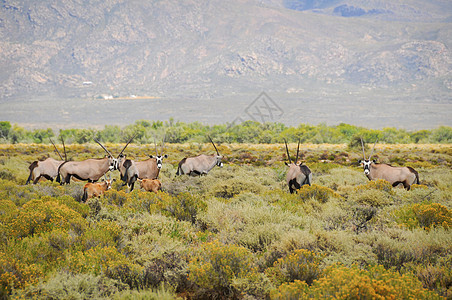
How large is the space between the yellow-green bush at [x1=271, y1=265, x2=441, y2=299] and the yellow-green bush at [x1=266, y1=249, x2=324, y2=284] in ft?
1.63

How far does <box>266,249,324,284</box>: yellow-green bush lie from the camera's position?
5.14 m

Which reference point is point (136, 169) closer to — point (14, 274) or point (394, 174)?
point (14, 274)

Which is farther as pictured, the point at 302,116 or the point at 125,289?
the point at 302,116

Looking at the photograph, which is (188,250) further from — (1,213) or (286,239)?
(1,213)

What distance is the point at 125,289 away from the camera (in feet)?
16.1

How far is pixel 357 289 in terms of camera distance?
4.12m

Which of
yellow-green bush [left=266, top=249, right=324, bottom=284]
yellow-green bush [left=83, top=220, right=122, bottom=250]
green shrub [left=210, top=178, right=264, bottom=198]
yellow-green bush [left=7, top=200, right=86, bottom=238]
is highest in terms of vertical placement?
yellow-green bush [left=7, top=200, right=86, bottom=238]

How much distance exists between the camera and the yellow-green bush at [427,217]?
6.94 metres

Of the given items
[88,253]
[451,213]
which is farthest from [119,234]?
[451,213]

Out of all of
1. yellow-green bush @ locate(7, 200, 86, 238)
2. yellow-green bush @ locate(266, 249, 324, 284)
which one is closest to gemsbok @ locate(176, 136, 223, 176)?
yellow-green bush @ locate(7, 200, 86, 238)

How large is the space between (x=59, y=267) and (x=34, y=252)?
72 cm

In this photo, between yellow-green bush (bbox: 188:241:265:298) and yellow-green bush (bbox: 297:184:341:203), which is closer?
yellow-green bush (bbox: 188:241:265:298)

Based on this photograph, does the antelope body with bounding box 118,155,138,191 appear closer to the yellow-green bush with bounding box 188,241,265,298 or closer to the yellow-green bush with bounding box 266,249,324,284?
the yellow-green bush with bounding box 188,241,265,298

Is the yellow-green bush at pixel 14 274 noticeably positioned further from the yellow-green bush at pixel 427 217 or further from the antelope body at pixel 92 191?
the yellow-green bush at pixel 427 217
